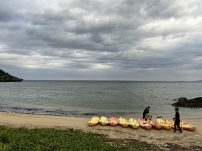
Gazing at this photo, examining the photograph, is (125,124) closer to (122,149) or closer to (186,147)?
(186,147)

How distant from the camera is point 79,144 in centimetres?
1559

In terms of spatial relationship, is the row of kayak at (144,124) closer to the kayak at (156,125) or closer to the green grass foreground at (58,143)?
the kayak at (156,125)

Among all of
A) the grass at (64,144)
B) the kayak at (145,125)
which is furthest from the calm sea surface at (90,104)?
the grass at (64,144)

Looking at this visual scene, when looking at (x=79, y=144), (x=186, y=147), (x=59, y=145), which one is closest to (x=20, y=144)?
(x=59, y=145)

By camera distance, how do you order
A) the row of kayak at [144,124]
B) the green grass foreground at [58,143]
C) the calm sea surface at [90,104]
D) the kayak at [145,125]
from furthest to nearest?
1. the calm sea surface at [90,104]
2. the row of kayak at [144,124]
3. the kayak at [145,125]
4. the green grass foreground at [58,143]

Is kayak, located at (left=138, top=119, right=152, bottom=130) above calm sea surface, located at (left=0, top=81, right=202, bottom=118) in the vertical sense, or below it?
above

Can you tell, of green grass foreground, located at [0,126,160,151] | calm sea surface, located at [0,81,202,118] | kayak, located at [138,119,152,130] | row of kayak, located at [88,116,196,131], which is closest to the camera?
green grass foreground, located at [0,126,160,151]

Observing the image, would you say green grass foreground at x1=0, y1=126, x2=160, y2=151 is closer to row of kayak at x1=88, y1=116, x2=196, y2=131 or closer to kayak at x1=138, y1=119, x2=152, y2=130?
kayak at x1=138, y1=119, x2=152, y2=130

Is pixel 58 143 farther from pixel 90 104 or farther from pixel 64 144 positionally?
pixel 90 104

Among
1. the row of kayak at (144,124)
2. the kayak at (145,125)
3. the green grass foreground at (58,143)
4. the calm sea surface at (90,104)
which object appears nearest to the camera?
the green grass foreground at (58,143)

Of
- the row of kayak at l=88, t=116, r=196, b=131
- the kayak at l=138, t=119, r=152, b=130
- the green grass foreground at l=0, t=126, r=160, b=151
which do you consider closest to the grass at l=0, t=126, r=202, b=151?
the green grass foreground at l=0, t=126, r=160, b=151

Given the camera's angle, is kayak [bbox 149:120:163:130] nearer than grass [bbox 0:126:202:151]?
No

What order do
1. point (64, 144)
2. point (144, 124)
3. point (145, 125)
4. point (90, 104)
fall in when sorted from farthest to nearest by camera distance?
1. point (90, 104)
2. point (144, 124)
3. point (145, 125)
4. point (64, 144)

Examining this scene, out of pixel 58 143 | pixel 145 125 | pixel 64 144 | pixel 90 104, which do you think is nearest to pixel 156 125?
pixel 145 125
